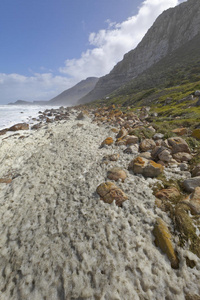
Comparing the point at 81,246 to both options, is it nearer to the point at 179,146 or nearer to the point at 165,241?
the point at 165,241

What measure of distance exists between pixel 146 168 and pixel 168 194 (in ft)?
6.48

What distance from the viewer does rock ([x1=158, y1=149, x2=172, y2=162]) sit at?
27.7 ft

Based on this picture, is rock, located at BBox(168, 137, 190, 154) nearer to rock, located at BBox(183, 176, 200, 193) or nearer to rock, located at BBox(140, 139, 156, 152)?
rock, located at BBox(140, 139, 156, 152)

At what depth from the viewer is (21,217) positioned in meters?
6.33

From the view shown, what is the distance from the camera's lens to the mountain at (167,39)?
3637 inches

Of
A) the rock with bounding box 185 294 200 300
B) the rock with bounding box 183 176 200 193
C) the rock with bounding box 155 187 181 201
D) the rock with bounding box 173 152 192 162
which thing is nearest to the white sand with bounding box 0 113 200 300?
the rock with bounding box 185 294 200 300

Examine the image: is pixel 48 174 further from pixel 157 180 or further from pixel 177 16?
pixel 177 16

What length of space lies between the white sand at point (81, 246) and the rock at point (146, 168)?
1.71 ft

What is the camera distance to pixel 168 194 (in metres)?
6.07

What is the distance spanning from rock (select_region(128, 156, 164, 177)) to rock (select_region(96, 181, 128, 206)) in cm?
193

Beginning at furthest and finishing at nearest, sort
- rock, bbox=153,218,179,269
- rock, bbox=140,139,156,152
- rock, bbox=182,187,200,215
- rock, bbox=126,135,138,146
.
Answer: rock, bbox=126,135,138,146
rock, bbox=140,139,156,152
rock, bbox=182,187,200,215
rock, bbox=153,218,179,269

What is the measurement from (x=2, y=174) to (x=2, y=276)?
7553 mm

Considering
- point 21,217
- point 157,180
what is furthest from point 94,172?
point 21,217

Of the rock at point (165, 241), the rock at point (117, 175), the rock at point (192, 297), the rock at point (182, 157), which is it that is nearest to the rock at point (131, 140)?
the rock at point (182, 157)
